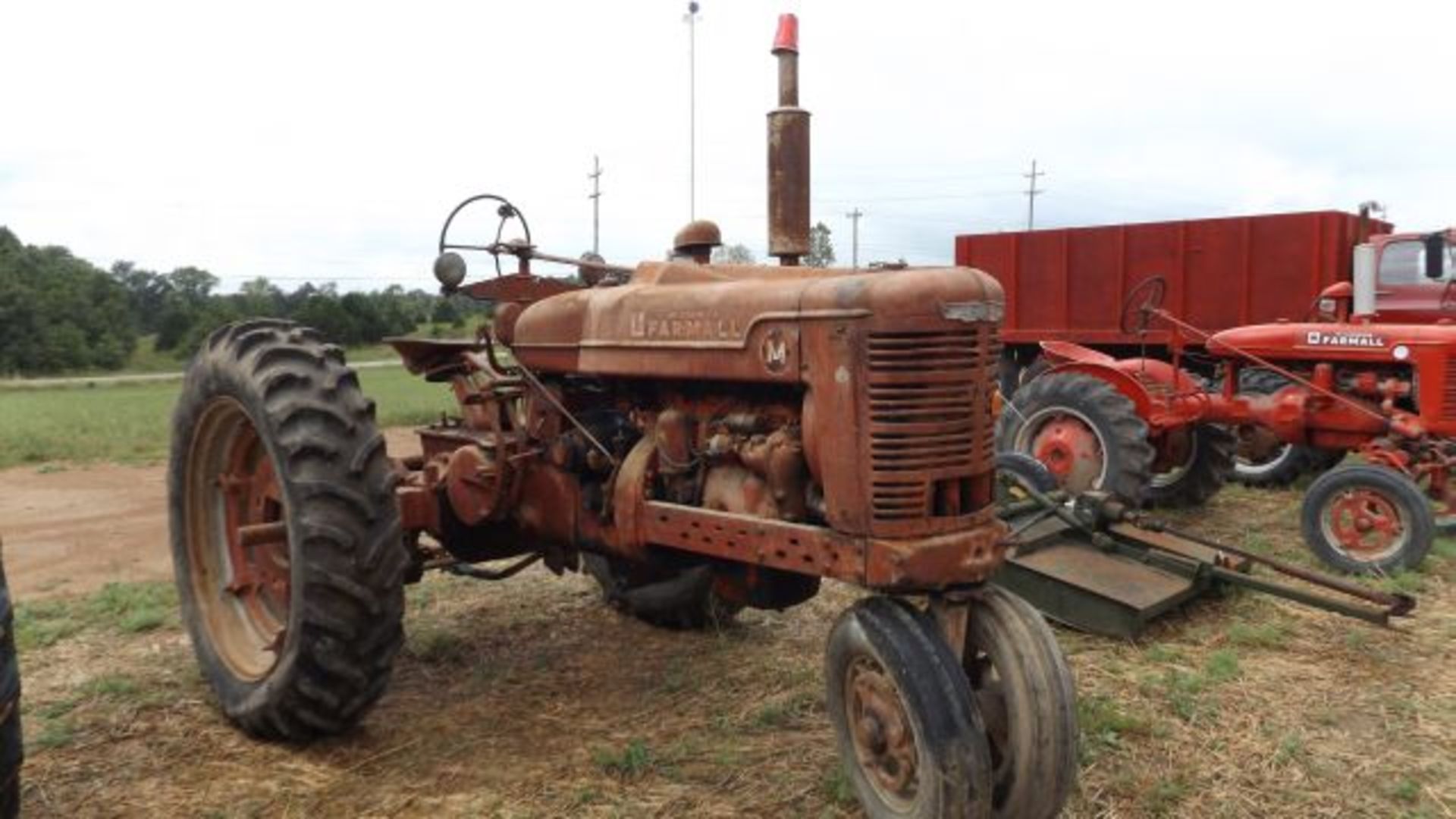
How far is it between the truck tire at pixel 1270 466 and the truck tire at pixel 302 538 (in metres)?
6.81

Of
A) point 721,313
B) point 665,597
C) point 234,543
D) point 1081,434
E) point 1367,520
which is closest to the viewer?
point 721,313

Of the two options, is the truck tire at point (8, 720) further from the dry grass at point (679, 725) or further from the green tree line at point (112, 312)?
the green tree line at point (112, 312)

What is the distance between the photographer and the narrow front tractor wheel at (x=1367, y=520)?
5.68 meters

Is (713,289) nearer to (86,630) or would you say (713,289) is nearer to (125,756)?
(125,756)

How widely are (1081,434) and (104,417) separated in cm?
1646

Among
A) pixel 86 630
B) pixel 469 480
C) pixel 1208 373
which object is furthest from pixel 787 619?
pixel 1208 373

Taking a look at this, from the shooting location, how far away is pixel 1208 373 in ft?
31.1

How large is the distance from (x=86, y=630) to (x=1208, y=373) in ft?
27.8

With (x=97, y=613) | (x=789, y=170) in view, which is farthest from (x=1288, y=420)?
(x=97, y=613)

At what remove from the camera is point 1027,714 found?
103 inches

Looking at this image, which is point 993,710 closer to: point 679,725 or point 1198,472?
point 679,725

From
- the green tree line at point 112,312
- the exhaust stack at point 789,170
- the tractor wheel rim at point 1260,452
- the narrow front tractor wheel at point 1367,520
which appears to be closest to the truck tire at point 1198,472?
the tractor wheel rim at point 1260,452

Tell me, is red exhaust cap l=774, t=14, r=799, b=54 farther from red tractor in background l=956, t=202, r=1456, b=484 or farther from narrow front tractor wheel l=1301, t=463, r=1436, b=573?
red tractor in background l=956, t=202, r=1456, b=484

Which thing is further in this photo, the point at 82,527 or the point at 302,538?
the point at 82,527
